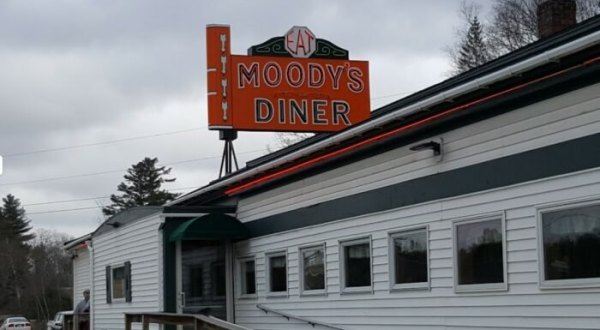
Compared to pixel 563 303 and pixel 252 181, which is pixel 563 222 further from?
pixel 252 181

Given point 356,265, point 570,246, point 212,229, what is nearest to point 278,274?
point 212,229

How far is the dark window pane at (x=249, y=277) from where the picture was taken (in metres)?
18.5

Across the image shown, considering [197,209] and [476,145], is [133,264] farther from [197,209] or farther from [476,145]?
[476,145]

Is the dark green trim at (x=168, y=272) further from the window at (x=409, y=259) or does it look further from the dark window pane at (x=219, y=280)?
the window at (x=409, y=259)

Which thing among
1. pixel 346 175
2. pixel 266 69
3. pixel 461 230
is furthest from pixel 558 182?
pixel 266 69

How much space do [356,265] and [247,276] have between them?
468cm

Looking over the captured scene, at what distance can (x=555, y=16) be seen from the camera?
63.0ft

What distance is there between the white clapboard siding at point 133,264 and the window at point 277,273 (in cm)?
260

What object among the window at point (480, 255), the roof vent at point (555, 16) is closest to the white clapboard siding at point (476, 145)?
the window at point (480, 255)

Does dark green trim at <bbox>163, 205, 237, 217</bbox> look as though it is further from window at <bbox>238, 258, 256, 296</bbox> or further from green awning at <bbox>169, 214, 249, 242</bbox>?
window at <bbox>238, 258, 256, 296</bbox>

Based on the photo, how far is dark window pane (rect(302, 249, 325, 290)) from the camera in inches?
619

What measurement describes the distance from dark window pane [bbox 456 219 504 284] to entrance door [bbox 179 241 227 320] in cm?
822

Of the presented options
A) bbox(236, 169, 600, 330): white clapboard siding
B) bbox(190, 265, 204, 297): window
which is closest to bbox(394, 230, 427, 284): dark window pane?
bbox(236, 169, 600, 330): white clapboard siding

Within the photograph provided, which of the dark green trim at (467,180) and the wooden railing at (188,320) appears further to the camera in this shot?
the wooden railing at (188,320)
